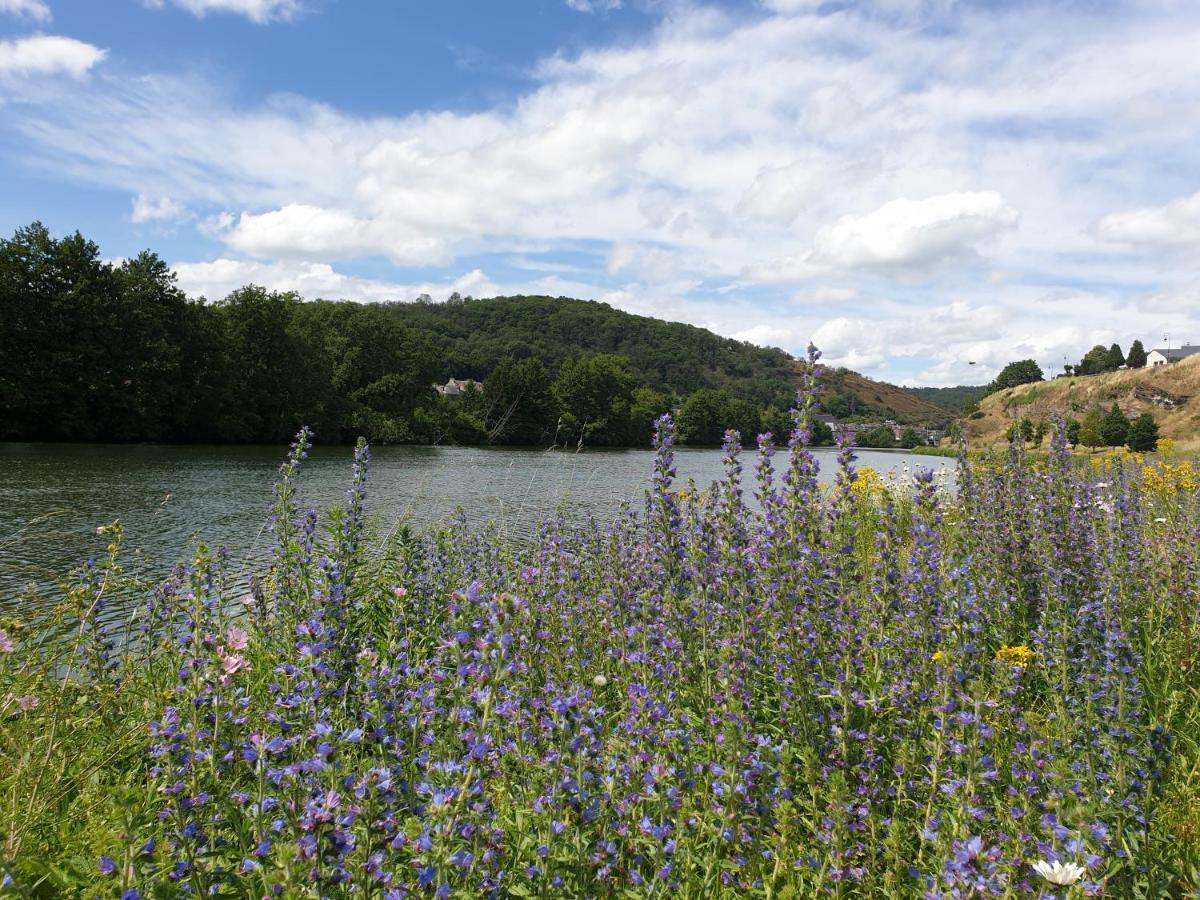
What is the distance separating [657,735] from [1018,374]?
132 m

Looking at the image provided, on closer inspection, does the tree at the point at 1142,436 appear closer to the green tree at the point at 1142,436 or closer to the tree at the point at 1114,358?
the green tree at the point at 1142,436

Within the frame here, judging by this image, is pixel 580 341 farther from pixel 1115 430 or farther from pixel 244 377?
pixel 1115 430

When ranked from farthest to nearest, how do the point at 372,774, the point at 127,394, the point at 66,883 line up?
the point at 127,394 → the point at 66,883 → the point at 372,774

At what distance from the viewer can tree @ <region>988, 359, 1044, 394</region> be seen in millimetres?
110562

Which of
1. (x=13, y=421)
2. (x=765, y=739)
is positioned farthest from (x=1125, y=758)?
(x=13, y=421)

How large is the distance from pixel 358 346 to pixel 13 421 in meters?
34.2

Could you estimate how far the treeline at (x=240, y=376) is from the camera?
38.1 m

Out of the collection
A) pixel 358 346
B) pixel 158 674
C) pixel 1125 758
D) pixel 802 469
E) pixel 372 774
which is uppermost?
pixel 358 346

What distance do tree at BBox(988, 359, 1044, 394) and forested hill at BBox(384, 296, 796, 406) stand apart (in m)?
32.6

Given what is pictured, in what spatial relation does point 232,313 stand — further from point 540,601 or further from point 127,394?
point 540,601

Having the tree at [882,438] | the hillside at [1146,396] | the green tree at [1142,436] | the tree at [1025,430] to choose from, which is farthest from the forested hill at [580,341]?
the tree at [1025,430]

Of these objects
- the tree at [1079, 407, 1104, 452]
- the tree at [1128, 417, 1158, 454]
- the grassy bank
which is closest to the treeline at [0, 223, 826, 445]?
the grassy bank

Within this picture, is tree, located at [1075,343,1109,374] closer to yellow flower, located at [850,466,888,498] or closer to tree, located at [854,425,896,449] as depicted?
tree, located at [854,425,896,449]

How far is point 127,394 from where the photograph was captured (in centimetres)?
4041
